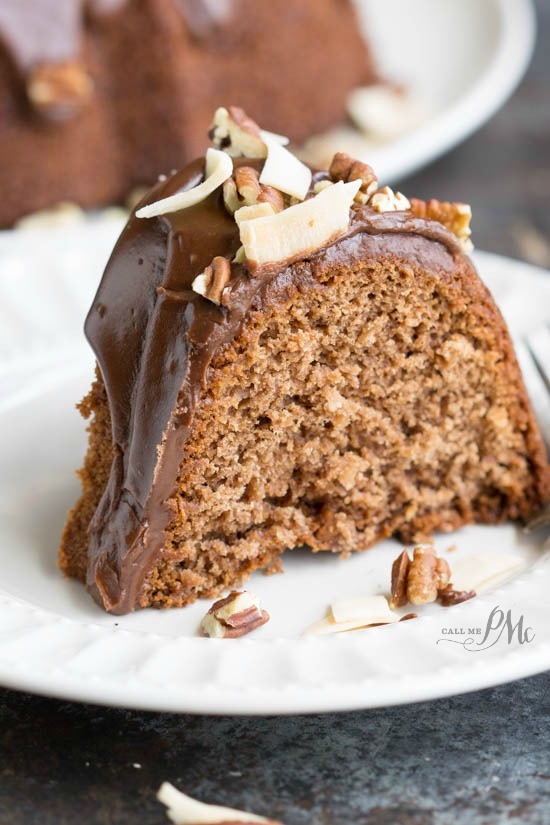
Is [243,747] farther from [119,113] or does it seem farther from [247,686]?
[119,113]

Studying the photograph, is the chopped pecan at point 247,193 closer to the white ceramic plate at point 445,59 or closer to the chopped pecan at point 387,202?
the chopped pecan at point 387,202

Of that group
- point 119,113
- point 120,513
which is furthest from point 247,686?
point 119,113

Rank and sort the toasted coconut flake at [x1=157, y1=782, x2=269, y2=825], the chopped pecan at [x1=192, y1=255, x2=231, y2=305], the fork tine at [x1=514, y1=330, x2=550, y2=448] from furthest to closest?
the fork tine at [x1=514, y1=330, x2=550, y2=448] → the chopped pecan at [x1=192, y1=255, x2=231, y2=305] → the toasted coconut flake at [x1=157, y1=782, x2=269, y2=825]

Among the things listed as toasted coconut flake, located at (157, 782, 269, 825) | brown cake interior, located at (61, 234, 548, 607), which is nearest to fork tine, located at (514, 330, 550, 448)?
brown cake interior, located at (61, 234, 548, 607)

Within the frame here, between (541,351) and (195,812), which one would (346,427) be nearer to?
(541,351)

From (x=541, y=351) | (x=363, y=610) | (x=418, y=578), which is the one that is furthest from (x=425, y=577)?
(x=541, y=351)

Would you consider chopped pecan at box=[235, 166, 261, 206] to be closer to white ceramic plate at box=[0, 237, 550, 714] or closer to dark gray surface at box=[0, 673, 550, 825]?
white ceramic plate at box=[0, 237, 550, 714]

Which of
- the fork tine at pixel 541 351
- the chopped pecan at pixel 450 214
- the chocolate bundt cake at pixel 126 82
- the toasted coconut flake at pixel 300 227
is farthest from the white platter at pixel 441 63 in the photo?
the toasted coconut flake at pixel 300 227
